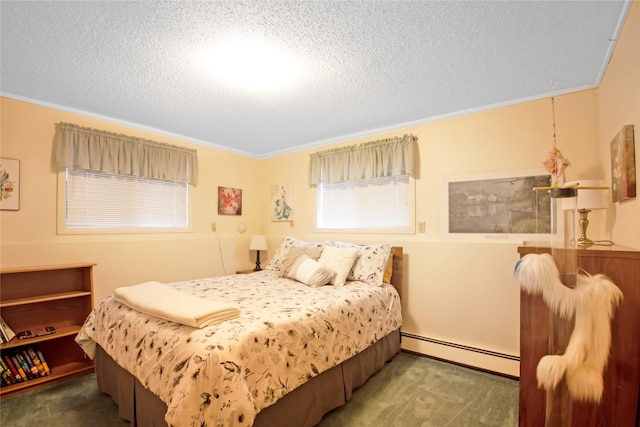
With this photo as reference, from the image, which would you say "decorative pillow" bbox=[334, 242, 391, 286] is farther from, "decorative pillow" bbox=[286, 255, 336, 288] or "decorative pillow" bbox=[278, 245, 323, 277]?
"decorative pillow" bbox=[278, 245, 323, 277]

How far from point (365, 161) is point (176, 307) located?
96.2 inches

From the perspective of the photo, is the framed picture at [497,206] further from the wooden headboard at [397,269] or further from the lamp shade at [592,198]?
the lamp shade at [592,198]

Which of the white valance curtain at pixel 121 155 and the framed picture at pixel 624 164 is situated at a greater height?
the white valance curtain at pixel 121 155

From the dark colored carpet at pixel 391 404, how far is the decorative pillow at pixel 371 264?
80cm

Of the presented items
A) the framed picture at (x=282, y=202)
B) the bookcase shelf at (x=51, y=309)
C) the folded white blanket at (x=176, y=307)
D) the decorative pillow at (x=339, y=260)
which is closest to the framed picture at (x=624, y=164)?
the decorative pillow at (x=339, y=260)

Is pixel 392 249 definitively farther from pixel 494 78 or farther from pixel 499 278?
pixel 494 78

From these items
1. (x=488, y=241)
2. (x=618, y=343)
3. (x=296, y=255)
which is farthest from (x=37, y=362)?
(x=488, y=241)

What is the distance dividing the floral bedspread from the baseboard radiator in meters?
0.60

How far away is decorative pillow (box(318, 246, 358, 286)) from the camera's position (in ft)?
8.96

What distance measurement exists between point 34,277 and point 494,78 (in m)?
4.03

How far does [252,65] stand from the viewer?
203 centimetres

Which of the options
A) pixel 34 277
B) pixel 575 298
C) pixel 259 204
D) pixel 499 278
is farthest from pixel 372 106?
pixel 34 277

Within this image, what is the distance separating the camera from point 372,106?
2734 mm

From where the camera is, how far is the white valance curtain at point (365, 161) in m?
3.09
